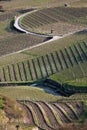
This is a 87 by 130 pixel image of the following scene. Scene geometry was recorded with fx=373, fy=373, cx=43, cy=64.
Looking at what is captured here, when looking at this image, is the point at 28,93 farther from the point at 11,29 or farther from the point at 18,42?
the point at 11,29

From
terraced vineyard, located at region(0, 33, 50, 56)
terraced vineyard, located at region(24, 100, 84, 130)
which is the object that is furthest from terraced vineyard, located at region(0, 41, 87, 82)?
terraced vineyard, located at region(24, 100, 84, 130)

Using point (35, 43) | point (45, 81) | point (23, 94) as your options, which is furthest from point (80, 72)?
point (35, 43)

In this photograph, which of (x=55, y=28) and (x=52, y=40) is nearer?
(x=52, y=40)

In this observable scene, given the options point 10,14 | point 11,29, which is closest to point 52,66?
point 11,29

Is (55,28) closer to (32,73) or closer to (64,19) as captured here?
(64,19)

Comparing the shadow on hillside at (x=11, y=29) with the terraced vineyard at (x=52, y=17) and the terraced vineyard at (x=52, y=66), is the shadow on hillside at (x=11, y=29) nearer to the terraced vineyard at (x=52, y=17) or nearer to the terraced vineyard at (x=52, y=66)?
the terraced vineyard at (x=52, y=17)

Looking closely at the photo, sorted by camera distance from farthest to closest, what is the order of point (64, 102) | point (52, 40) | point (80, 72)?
point (52, 40), point (80, 72), point (64, 102)

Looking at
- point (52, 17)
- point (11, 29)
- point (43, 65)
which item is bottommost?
point (11, 29)
